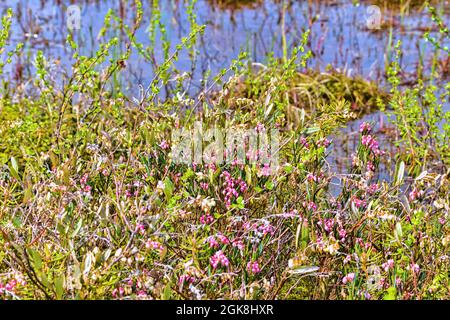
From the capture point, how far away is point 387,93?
263 inches

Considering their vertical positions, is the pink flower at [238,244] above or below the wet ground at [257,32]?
above

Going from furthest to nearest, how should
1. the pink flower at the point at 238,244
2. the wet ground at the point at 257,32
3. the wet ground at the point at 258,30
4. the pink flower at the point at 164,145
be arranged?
the wet ground at the point at 258,30 < the wet ground at the point at 257,32 < the pink flower at the point at 164,145 < the pink flower at the point at 238,244

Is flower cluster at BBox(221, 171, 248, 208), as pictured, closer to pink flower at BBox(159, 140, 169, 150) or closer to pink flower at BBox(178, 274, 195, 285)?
pink flower at BBox(159, 140, 169, 150)

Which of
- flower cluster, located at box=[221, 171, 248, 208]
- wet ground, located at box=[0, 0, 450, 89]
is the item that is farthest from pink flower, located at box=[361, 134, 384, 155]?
wet ground, located at box=[0, 0, 450, 89]

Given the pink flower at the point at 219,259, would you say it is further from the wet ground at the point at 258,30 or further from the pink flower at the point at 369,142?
the wet ground at the point at 258,30

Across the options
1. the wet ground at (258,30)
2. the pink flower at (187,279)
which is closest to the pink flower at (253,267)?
the pink flower at (187,279)

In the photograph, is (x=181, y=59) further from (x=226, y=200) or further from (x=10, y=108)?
(x=226, y=200)

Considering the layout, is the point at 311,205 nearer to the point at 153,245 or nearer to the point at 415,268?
the point at 415,268

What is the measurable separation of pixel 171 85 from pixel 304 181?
336 cm

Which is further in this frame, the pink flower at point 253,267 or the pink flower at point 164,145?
the pink flower at point 164,145

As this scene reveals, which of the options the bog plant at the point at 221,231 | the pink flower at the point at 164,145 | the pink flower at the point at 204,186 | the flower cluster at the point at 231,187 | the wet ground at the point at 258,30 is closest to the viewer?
the bog plant at the point at 221,231

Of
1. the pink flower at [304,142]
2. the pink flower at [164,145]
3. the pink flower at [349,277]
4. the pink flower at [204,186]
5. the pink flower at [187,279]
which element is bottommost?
the pink flower at [349,277]
